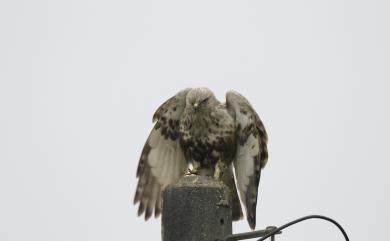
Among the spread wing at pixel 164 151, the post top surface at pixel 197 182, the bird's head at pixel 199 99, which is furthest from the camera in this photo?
the spread wing at pixel 164 151

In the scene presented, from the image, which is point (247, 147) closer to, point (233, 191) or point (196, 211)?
point (233, 191)

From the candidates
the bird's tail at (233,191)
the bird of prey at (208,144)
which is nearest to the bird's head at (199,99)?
the bird of prey at (208,144)

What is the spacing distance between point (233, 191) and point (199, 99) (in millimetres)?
1045

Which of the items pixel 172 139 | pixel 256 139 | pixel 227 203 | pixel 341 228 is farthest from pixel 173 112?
pixel 341 228

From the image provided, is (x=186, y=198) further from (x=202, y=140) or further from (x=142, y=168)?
(x=142, y=168)

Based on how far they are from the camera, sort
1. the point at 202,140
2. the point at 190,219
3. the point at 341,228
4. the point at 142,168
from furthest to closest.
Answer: the point at 142,168, the point at 202,140, the point at 190,219, the point at 341,228

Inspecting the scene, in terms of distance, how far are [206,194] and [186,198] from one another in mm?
148

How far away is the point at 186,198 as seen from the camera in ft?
19.0

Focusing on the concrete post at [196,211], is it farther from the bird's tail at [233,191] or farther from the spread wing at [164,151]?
the spread wing at [164,151]

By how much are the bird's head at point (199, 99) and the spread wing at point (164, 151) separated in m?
0.19

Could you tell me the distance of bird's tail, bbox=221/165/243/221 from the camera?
820cm

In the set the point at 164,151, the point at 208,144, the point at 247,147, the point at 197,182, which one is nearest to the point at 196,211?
the point at 197,182

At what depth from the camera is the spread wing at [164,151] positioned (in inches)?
339

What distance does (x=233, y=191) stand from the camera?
8.48 m
